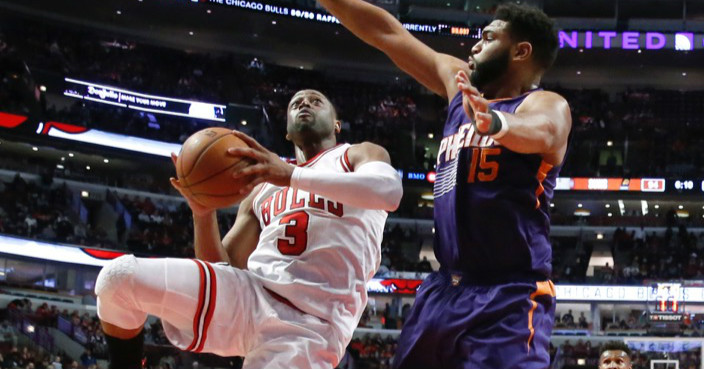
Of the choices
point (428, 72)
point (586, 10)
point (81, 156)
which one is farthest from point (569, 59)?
point (428, 72)

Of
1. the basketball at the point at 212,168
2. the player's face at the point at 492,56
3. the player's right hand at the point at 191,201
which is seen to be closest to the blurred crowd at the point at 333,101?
the player's right hand at the point at 191,201

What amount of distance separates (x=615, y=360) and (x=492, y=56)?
3.13 metres

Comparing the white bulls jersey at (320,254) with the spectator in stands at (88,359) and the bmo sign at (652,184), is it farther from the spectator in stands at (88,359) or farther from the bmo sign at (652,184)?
the bmo sign at (652,184)

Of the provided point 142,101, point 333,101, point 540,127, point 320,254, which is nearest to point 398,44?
point 320,254

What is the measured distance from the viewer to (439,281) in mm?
4020

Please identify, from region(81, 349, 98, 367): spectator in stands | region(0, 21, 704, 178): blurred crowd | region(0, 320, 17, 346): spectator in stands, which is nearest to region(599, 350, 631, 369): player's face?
region(81, 349, 98, 367): spectator in stands

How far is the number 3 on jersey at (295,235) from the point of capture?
4668mm

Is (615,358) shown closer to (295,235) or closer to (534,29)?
(295,235)

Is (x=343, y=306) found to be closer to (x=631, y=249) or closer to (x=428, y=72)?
(x=428, y=72)

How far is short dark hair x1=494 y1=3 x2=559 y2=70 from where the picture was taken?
403cm

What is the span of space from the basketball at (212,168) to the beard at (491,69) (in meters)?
1.05

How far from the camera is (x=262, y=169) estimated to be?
402 cm

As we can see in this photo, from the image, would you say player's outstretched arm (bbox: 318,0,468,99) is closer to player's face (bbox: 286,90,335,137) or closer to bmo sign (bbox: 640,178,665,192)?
player's face (bbox: 286,90,335,137)

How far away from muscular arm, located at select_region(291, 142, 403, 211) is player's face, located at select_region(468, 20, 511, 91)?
634 millimetres
